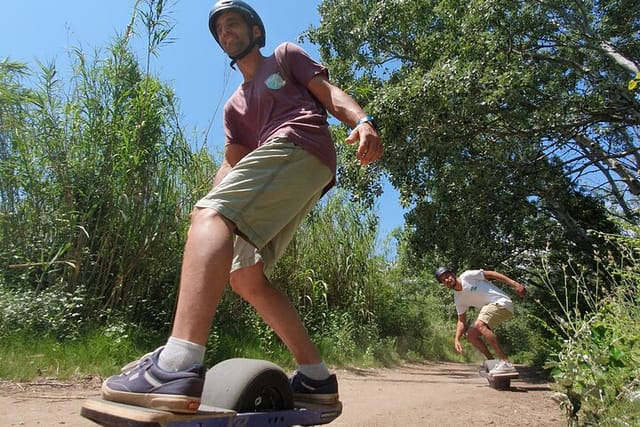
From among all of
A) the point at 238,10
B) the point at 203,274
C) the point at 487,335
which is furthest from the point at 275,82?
the point at 487,335

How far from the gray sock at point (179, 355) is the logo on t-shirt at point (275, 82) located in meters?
1.06

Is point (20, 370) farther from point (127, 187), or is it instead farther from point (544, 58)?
point (544, 58)

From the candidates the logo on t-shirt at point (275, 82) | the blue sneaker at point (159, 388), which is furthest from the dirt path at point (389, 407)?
the logo on t-shirt at point (275, 82)

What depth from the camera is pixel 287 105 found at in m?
1.98

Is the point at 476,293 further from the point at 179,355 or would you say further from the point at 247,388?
the point at 179,355

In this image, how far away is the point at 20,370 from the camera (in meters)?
3.60

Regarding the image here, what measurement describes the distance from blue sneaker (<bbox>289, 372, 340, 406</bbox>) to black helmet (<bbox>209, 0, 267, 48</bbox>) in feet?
4.63

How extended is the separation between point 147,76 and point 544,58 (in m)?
6.84

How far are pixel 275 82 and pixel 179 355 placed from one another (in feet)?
3.69

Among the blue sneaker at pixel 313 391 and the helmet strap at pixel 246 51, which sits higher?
the helmet strap at pixel 246 51

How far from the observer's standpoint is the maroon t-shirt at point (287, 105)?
1868 mm

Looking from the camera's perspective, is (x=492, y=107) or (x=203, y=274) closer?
(x=203, y=274)

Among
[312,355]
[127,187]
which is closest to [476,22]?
[127,187]

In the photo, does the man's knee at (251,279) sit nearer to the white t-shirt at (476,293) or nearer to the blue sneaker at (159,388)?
the blue sneaker at (159,388)
